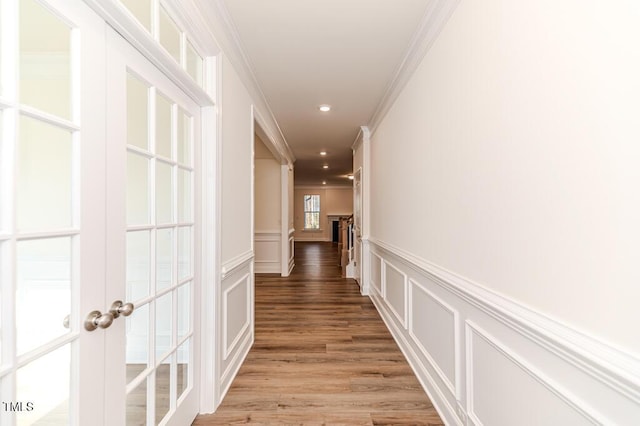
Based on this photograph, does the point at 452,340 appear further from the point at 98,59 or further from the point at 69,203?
the point at 98,59

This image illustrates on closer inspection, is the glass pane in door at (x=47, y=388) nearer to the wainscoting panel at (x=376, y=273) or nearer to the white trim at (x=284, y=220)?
the wainscoting panel at (x=376, y=273)

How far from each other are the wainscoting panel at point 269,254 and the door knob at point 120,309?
537 cm

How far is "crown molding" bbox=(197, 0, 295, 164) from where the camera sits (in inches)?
74.5

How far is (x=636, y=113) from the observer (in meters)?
0.74

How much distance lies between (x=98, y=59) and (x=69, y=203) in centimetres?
49

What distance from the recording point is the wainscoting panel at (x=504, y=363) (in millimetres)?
825

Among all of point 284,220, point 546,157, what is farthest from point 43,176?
point 284,220

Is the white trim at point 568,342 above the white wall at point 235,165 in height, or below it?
below

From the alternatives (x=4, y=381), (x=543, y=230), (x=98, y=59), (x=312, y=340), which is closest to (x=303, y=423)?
(x=312, y=340)

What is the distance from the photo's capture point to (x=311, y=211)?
45.2 ft

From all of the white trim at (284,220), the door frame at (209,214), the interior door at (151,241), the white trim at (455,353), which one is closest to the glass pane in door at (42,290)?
the interior door at (151,241)

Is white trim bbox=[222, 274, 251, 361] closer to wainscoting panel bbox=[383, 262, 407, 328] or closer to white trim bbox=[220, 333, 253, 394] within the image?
white trim bbox=[220, 333, 253, 394]

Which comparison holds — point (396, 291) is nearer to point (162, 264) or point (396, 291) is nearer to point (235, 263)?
point (235, 263)

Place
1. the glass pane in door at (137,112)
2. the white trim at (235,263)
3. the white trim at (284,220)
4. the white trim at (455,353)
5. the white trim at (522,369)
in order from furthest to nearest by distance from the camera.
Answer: the white trim at (284,220) → the white trim at (235,263) → the white trim at (455,353) → the glass pane in door at (137,112) → the white trim at (522,369)
